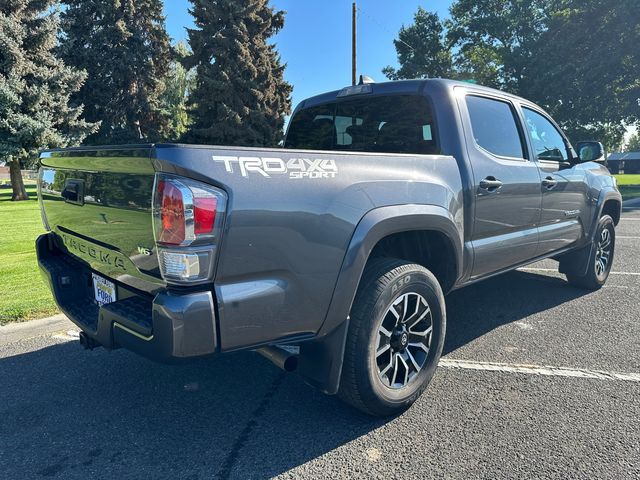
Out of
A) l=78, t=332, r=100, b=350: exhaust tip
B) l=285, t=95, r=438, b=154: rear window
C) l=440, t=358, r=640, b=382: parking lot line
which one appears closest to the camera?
l=78, t=332, r=100, b=350: exhaust tip

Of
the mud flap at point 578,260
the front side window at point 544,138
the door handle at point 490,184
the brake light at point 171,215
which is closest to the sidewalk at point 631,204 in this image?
the mud flap at point 578,260

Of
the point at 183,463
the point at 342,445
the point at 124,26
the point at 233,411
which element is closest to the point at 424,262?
the point at 342,445

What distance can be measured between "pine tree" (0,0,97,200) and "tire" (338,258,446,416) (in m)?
23.6

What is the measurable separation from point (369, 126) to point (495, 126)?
98 cm

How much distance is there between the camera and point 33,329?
13.8 feet

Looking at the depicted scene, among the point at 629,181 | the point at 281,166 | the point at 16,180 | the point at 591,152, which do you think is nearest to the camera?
the point at 281,166

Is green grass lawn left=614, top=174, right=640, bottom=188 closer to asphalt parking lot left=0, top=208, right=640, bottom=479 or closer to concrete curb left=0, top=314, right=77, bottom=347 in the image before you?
Answer: asphalt parking lot left=0, top=208, right=640, bottom=479

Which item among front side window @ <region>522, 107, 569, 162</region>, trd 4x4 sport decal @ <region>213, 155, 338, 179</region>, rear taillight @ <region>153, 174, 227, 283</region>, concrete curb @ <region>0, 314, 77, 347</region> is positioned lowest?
concrete curb @ <region>0, 314, 77, 347</region>

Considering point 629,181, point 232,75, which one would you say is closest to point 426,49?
point 232,75

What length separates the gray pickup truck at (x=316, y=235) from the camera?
1.92m

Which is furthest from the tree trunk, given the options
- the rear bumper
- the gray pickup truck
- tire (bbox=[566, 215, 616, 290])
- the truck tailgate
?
tire (bbox=[566, 215, 616, 290])

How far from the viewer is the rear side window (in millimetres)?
3404

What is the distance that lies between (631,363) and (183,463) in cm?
310

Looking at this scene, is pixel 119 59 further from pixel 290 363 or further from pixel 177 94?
pixel 290 363
